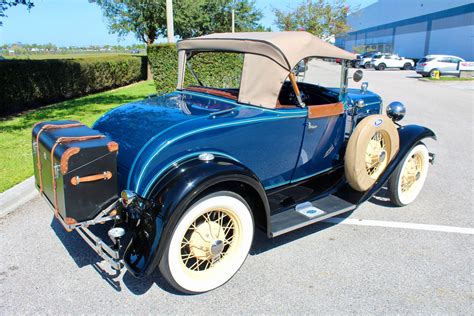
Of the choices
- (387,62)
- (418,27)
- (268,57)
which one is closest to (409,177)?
(268,57)

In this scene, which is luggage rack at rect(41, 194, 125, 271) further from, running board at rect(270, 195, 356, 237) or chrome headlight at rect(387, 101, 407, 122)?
chrome headlight at rect(387, 101, 407, 122)

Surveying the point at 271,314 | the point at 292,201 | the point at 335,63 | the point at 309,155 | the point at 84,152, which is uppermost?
the point at 335,63

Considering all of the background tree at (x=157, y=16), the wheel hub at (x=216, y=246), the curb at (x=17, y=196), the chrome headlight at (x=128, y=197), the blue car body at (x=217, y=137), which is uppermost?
the background tree at (x=157, y=16)

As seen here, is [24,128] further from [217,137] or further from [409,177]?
[409,177]

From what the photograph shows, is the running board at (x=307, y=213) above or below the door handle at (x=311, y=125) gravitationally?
below

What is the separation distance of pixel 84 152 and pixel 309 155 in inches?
78.2

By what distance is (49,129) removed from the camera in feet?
9.57

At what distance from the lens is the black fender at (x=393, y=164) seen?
357 cm

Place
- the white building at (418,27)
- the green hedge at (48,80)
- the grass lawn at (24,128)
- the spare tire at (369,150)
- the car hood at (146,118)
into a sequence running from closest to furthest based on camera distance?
1. the car hood at (146,118)
2. the spare tire at (369,150)
3. the grass lawn at (24,128)
4. the green hedge at (48,80)
5. the white building at (418,27)

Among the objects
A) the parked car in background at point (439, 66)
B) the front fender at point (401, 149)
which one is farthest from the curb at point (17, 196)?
the parked car in background at point (439, 66)

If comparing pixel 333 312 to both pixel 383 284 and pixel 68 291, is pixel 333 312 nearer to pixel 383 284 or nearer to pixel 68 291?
pixel 383 284

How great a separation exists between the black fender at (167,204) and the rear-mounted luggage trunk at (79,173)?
1.20 feet

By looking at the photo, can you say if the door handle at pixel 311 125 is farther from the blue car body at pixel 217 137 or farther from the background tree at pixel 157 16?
the background tree at pixel 157 16

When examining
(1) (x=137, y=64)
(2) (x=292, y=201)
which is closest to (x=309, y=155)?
(2) (x=292, y=201)
